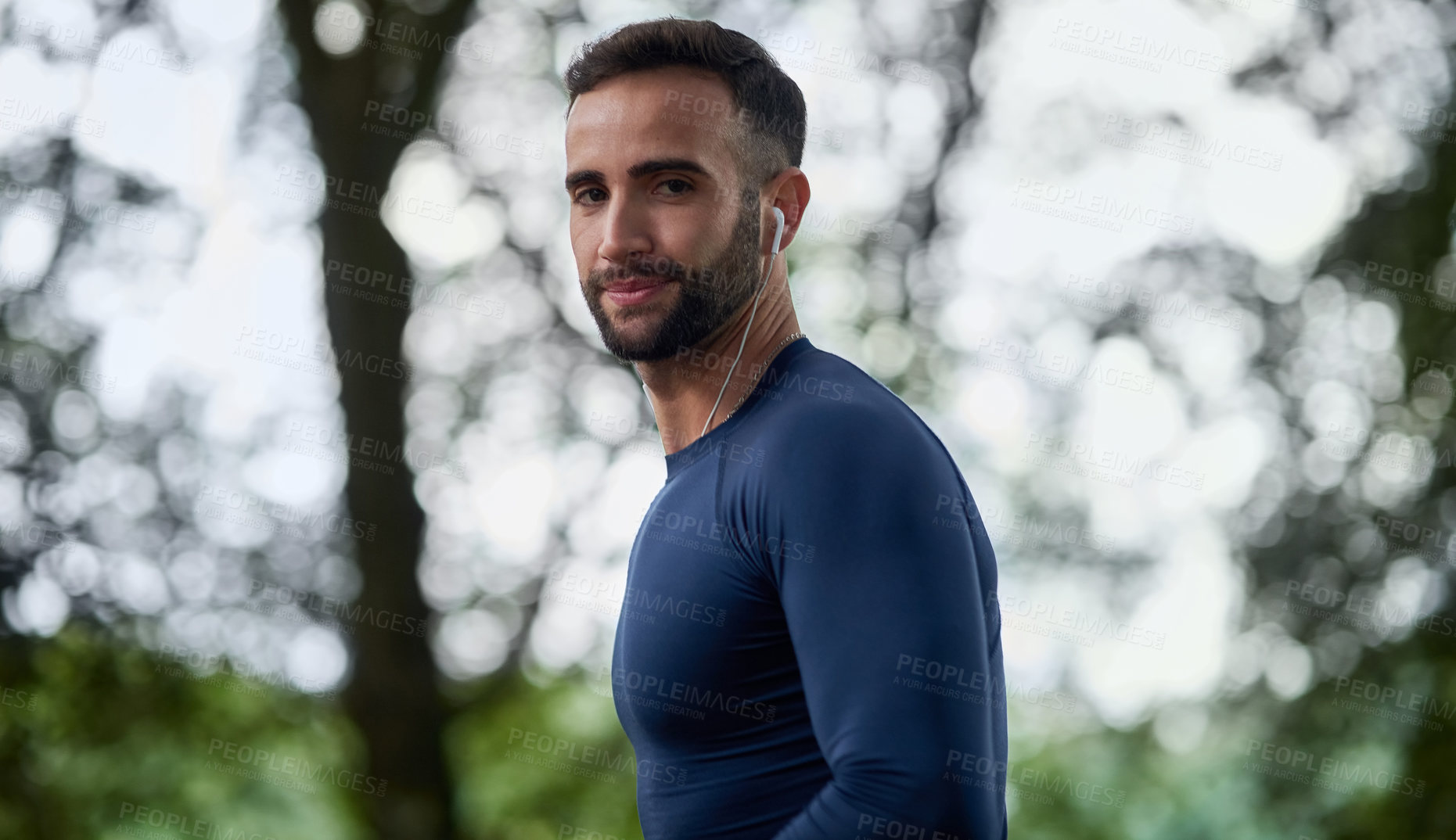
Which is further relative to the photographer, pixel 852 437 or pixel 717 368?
pixel 717 368

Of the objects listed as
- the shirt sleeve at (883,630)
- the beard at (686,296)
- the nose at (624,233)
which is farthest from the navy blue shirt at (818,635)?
the nose at (624,233)

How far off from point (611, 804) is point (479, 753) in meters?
0.82

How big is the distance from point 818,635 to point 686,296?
1.53ft

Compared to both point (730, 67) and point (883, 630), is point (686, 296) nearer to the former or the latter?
point (730, 67)

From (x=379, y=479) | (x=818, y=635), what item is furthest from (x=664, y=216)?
(x=379, y=479)

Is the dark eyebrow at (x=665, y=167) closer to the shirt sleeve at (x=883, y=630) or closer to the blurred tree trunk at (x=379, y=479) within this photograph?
the shirt sleeve at (x=883, y=630)

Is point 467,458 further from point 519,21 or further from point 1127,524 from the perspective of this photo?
point 1127,524

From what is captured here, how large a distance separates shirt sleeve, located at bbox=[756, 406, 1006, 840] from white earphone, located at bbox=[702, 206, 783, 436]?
0.28 meters

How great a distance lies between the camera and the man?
3.24 ft

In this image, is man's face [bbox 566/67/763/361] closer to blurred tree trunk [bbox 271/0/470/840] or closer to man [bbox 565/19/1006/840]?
man [bbox 565/19/1006/840]

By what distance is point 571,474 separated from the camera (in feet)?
19.4

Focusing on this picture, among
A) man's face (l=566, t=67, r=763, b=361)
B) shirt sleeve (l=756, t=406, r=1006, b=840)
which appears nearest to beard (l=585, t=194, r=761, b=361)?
man's face (l=566, t=67, r=763, b=361)

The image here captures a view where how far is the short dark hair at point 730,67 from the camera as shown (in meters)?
1.39

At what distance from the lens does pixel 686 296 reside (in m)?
1.32
